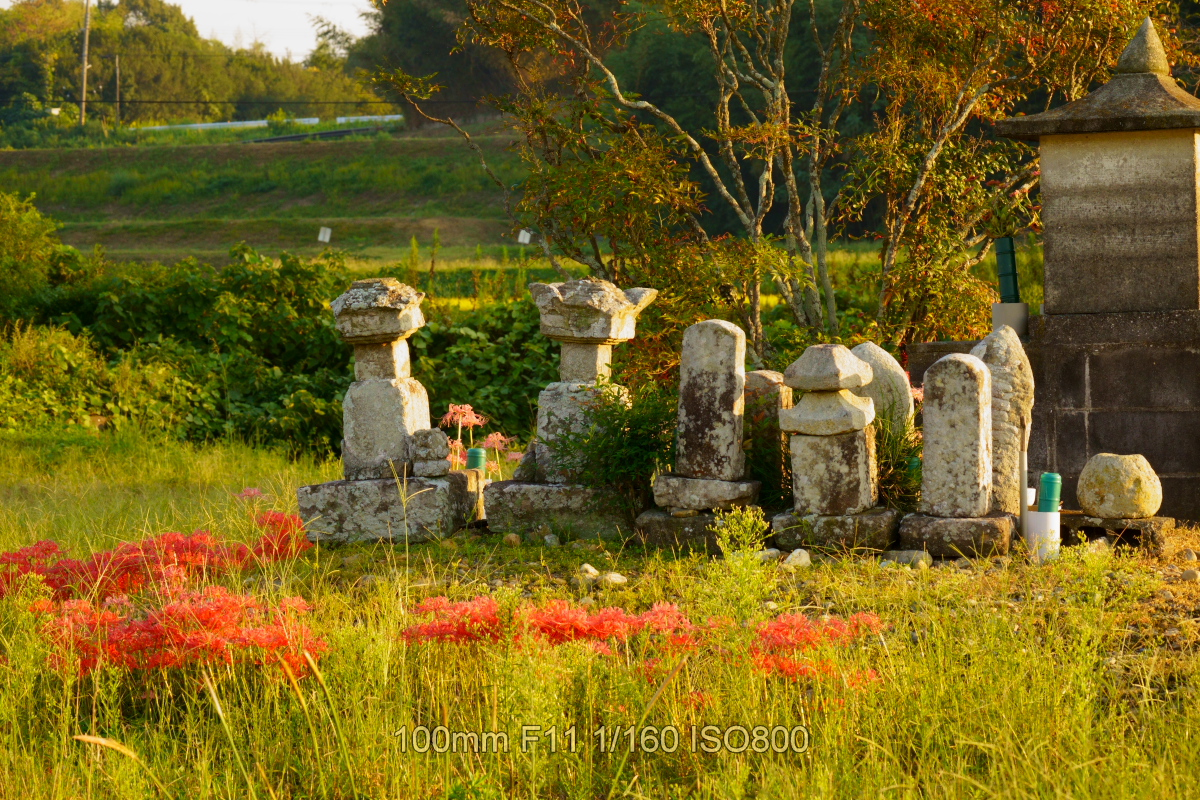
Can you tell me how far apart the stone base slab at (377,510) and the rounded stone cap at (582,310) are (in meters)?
0.95

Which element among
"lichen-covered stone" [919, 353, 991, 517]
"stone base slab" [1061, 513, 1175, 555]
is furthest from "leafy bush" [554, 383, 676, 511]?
"stone base slab" [1061, 513, 1175, 555]

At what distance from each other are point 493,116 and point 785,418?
1424 inches

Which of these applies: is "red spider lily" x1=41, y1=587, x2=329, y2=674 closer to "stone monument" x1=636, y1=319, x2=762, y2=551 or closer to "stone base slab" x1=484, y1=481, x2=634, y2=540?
"stone base slab" x1=484, y1=481, x2=634, y2=540

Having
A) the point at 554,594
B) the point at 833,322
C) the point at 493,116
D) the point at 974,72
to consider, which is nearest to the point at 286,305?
the point at 833,322

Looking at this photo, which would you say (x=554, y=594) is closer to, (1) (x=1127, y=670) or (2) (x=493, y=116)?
(1) (x=1127, y=670)

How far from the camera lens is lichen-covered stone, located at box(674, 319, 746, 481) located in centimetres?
499

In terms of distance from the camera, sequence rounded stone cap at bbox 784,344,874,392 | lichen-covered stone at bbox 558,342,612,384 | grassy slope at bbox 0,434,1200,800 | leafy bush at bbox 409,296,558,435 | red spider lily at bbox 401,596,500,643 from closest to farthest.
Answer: grassy slope at bbox 0,434,1200,800
red spider lily at bbox 401,596,500,643
rounded stone cap at bbox 784,344,874,392
lichen-covered stone at bbox 558,342,612,384
leafy bush at bbox 409,296,558,435

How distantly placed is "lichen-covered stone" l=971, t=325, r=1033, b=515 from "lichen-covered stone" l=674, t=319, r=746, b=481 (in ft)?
3.42

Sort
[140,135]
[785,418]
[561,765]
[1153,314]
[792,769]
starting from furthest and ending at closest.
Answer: [140,135] < [1153,314] < [785,418] < [561,765] < [792,769]

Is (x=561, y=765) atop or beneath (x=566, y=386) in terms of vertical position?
beneath

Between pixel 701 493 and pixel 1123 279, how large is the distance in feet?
8.13

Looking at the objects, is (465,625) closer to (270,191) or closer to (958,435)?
(958,435)

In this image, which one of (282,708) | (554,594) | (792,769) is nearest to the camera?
(792,769)

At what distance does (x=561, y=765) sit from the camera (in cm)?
286
